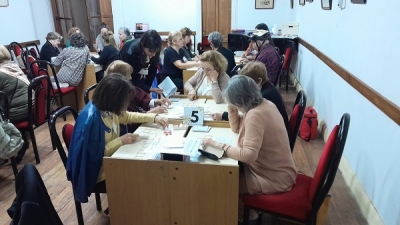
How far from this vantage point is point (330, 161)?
1380 mm

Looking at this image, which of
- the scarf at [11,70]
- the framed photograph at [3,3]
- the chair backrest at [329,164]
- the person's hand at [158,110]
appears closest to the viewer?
the chair backrest at [329,164]

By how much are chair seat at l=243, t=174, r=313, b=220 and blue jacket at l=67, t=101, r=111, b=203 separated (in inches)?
33.2

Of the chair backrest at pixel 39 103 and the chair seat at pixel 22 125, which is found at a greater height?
the chair backrest at pixel 39 103

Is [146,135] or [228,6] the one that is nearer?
[146,135]

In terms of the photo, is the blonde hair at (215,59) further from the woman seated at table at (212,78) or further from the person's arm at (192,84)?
the person's arm at (192,84)

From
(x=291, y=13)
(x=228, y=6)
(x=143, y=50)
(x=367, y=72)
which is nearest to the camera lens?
(x=367, y=72)

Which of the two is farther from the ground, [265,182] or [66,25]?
[66,25]

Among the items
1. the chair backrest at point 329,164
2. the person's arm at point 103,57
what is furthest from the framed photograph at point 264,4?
the chair backrest at point 329,164

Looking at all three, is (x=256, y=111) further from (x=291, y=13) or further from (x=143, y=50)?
(x=291, y=13)

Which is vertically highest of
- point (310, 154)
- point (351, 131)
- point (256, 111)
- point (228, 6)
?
point (228, 6)

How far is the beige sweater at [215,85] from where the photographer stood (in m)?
2.55

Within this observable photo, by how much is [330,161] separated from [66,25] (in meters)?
7.73

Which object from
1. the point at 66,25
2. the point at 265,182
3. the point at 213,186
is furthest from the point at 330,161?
the point at 66,25

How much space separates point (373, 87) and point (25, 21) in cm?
662
